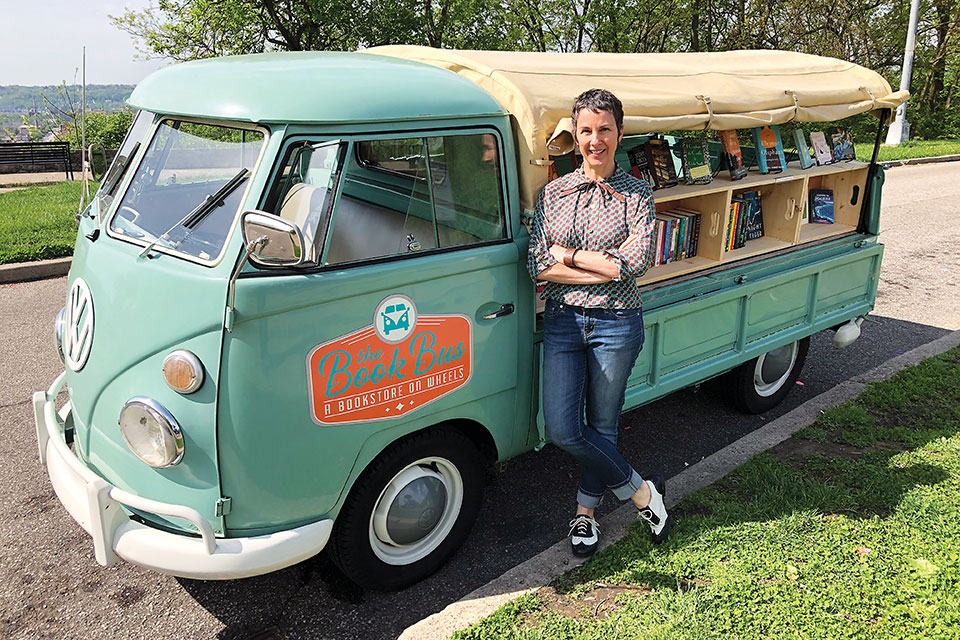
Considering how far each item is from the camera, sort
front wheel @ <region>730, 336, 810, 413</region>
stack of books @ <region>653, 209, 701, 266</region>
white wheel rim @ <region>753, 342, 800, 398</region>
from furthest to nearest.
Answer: white wheel rim @ <region>753, 342, 800, 398</region> → front wheel @ <region>730, 336, 810, 413</region> → stack of books @ <region>653, 209, 701, 266</region>

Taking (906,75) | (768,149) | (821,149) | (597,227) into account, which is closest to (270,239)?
(597,227)

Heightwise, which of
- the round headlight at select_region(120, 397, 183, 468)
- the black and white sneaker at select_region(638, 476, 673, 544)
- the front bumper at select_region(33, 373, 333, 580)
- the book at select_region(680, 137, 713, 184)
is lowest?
the black and white sneaker at select_region(638, 476, 673, 544)

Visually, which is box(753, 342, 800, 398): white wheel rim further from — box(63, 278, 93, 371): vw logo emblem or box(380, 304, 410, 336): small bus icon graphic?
box(63, 278, 93, 371): vw logo emblem

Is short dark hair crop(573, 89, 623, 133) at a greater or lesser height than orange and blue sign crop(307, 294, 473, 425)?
greater

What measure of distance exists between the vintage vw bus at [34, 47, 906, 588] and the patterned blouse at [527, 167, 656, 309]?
7.2 inches

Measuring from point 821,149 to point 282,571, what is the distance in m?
4.50

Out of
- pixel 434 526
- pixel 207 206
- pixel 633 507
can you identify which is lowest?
pixel 633 507

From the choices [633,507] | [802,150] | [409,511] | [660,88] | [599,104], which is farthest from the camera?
[802,150]

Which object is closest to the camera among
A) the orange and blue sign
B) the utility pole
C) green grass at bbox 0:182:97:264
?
the orange and blue sign

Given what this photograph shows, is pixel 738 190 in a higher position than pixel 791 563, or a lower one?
higher

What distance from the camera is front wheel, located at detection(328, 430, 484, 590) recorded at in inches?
127

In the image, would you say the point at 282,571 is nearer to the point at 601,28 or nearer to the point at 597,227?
the point at 597,227

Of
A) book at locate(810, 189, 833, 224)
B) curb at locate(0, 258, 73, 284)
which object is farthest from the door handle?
curb at locate(0, 258, 73, 284)

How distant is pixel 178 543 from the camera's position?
2850mm
